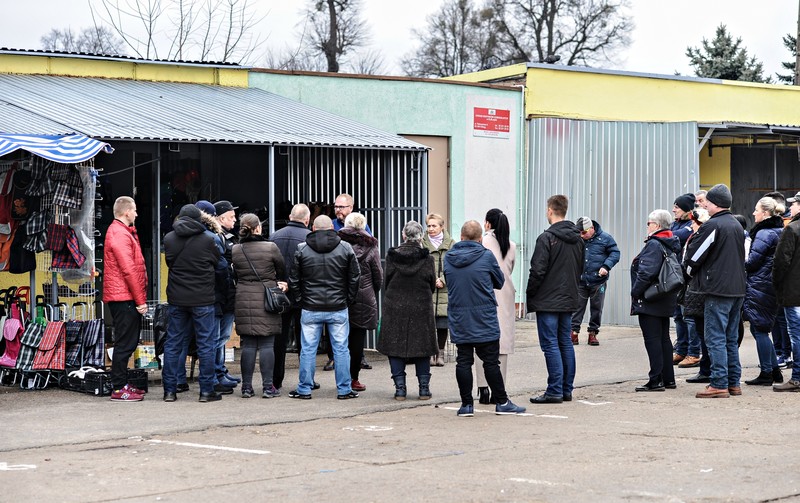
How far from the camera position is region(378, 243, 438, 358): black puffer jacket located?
10.9 metres

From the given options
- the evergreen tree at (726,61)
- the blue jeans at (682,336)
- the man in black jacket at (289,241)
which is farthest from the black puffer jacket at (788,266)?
the evergreen tree at (726,61)

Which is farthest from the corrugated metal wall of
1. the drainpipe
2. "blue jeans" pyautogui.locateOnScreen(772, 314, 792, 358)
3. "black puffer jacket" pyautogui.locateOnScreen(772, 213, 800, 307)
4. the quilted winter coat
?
"black puffer jacket" pyautogui.locateOnScreen(772, 213, 800, 307)

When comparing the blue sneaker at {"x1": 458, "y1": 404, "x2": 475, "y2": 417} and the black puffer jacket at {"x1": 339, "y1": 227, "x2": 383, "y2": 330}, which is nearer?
the blue sneaker at {"x1": 458, "y1": 404, "x2": 475, "y2": 417}

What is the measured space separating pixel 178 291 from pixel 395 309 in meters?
1.95

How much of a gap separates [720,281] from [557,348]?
1.58 m

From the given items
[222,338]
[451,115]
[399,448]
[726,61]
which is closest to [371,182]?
[451,115]

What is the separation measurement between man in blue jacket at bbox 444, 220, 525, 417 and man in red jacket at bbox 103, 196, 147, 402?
9.43 ft

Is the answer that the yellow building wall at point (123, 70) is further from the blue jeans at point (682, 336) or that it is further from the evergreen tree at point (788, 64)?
the evergreen tree at point (788, 64)

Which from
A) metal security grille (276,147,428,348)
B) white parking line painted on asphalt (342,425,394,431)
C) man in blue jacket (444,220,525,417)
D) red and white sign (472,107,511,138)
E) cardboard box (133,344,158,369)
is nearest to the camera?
white parking line painted on asphalt (342,425,394,431)

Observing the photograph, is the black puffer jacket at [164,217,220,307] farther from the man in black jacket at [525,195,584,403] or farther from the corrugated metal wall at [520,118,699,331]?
the corrugated metal wall at [520,118,699,331]

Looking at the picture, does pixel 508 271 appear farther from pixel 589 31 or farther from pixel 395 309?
pixel 589 31

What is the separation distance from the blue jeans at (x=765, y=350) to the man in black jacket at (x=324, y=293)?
389 cm

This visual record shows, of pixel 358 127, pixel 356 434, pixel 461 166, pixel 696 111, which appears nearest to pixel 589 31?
pixel 696 111

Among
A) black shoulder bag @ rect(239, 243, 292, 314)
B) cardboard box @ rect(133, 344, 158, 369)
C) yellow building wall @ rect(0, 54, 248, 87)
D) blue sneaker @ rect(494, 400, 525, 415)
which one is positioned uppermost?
yellow building wall @ rect(0, 54, 248, 87)
